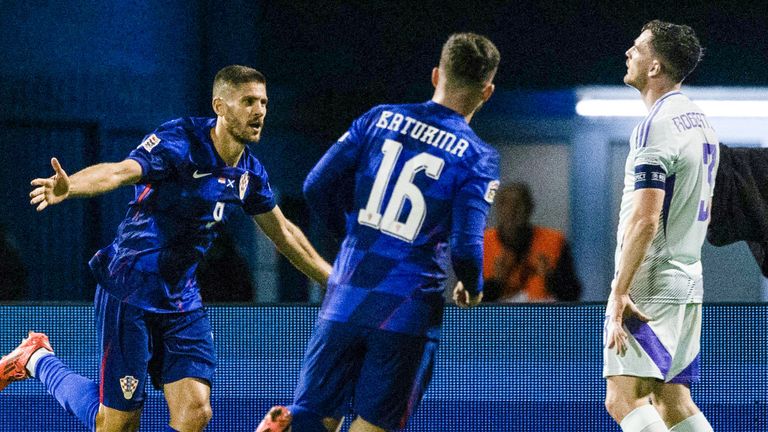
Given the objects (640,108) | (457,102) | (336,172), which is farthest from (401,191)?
(640,108)

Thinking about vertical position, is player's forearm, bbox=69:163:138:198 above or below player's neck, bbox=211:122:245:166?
below

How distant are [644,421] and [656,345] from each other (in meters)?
0.23

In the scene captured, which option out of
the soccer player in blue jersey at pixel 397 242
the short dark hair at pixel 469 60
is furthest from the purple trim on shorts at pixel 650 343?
the short dark hair at pixel 469 60

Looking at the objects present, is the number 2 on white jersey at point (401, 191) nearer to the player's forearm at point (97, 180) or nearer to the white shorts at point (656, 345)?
the white shorts at point (656, 345)

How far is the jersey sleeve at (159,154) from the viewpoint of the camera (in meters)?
3.47

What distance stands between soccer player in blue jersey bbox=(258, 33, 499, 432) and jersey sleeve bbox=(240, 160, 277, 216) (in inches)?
36.8

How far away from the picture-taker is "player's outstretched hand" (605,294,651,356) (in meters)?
3.11

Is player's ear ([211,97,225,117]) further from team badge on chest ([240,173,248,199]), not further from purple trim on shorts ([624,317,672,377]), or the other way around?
purple trim on shorts ([624,317,672,377])

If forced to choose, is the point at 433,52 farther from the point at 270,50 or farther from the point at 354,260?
the point at 354,260

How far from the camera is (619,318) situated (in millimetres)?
3123

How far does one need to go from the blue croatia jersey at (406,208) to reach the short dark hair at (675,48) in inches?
31.9

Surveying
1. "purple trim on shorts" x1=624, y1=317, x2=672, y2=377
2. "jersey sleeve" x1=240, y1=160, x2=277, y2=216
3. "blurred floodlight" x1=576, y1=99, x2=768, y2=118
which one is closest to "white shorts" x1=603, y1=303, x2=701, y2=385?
"purple trim on shorts" x1=624, y1=317, x2=672, y2=377

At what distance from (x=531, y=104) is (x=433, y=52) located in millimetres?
759

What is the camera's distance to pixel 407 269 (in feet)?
9.25
